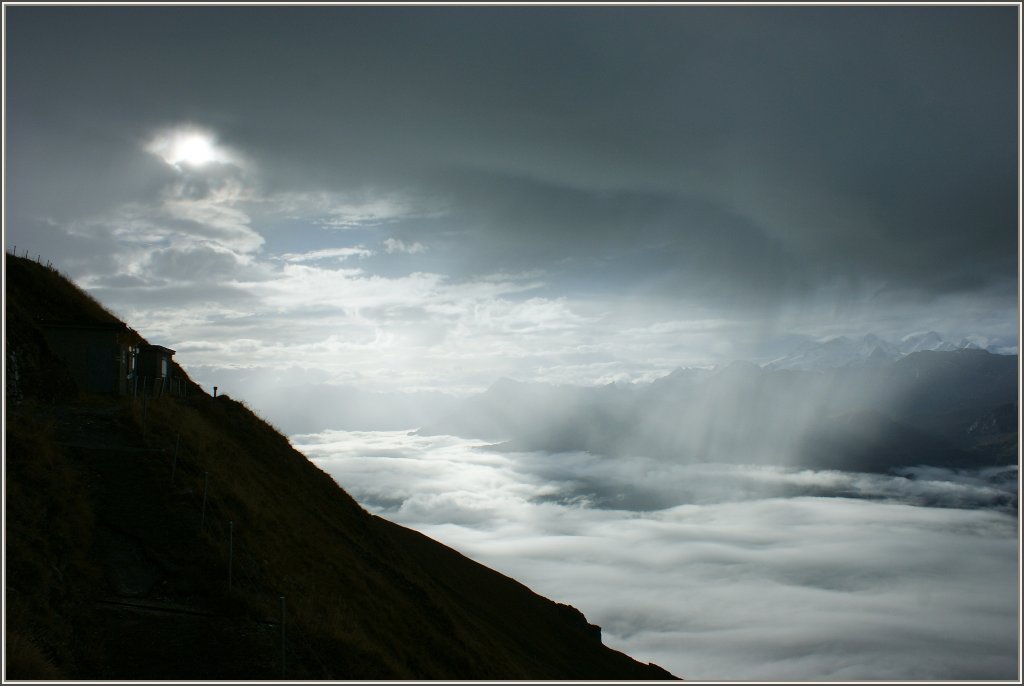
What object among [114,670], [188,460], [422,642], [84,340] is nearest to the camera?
[114,670]

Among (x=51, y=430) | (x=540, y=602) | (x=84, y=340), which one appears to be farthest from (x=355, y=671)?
(x=540, y=602)

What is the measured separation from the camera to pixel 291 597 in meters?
21.2

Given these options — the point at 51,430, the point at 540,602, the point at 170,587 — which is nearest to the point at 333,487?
the point at 51,430

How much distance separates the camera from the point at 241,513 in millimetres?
24750

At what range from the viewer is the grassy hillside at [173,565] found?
53.1 feet

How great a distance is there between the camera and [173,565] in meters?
19.0

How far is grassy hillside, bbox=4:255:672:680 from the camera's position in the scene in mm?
16172

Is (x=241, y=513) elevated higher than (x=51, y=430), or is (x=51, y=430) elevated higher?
(x=51, y=430)

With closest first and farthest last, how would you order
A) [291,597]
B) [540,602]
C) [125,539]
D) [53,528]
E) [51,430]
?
[53,528], [125,539], [291,597], [51,430], [540,602]

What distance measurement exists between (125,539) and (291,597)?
5475mm

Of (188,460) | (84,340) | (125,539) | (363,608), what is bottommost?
(363,608)

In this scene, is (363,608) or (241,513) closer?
(241,513)

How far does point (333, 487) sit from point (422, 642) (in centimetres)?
1968

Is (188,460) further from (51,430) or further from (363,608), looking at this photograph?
(363,608)
